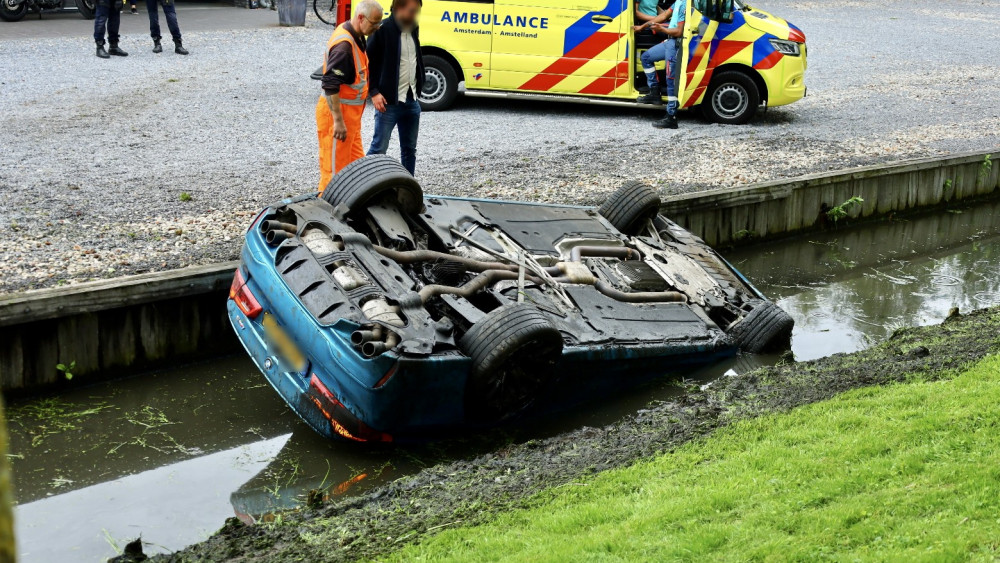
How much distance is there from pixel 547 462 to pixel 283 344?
5.76 feet

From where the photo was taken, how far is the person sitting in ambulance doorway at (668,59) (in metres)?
13.0

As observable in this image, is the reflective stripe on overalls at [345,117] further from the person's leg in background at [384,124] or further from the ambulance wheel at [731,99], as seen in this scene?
the ambulance wheel at [731,99]

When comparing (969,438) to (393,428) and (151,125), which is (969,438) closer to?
(393,428)

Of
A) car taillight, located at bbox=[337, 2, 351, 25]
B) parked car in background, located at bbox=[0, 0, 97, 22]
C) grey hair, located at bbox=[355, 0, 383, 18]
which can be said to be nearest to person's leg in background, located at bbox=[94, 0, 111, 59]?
parked car in background, located at bbox=[0, 0, 97, 22]

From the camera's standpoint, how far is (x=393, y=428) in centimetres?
565

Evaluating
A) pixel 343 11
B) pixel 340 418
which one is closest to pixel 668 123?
pixel 343 11

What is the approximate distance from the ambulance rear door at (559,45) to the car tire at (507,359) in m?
8.12

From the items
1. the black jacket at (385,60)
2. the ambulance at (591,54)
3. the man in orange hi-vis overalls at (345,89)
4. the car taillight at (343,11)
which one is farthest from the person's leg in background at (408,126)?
the car taillight at (343,11)

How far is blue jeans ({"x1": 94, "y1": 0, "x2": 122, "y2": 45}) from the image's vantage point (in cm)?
1498

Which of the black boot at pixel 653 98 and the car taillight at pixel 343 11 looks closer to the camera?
the car taillight at pixel 343 11

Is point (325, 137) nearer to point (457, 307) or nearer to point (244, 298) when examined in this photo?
point (244, 298)

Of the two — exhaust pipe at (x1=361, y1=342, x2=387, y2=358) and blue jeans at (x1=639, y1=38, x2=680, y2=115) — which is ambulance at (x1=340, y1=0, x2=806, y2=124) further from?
exhaust pipe at (x1=361, y1=342, x2=387, y2=358)

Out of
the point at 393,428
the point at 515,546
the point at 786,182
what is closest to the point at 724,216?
the point at 786,182

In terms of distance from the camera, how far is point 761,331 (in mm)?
7367
